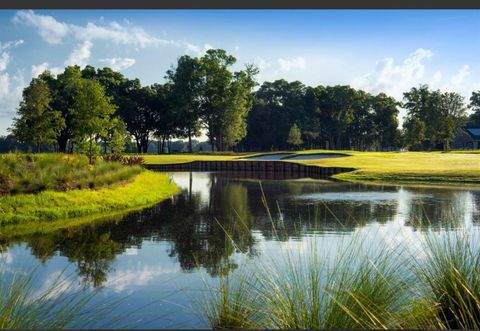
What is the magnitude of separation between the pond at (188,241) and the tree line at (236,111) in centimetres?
4055

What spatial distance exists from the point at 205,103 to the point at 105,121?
53.1 meters

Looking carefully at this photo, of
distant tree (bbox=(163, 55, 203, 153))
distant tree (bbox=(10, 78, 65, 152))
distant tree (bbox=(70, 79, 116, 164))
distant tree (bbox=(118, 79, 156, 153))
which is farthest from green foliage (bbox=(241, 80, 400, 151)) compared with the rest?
distant tree (bbox=(70, 79, 116, 164))

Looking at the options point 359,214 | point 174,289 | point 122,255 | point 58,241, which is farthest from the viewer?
point 359,214

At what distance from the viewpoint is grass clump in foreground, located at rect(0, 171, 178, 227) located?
15.6 metres

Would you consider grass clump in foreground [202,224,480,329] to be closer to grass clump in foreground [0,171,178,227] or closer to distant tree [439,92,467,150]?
grass clump in foreground [0,171,178,227]

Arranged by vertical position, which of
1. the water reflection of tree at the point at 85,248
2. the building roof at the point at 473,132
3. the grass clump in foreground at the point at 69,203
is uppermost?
the building roof at the point at 473,132

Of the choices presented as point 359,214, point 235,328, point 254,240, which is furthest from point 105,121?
point 235,328

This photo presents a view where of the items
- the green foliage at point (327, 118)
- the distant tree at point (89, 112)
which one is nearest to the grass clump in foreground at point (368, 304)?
the distant tree at point (89, 112)

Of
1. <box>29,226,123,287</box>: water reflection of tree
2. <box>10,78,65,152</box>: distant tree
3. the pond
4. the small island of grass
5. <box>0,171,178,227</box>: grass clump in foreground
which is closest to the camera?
the pond

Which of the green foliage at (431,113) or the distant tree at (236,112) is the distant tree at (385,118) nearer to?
the green foliage at (431,113)

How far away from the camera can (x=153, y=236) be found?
44.3ft

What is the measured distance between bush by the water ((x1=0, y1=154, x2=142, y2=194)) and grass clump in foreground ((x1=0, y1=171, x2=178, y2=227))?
1.22 feet

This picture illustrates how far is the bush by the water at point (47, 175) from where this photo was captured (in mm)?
16972

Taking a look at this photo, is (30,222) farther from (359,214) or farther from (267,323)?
(267,323)
